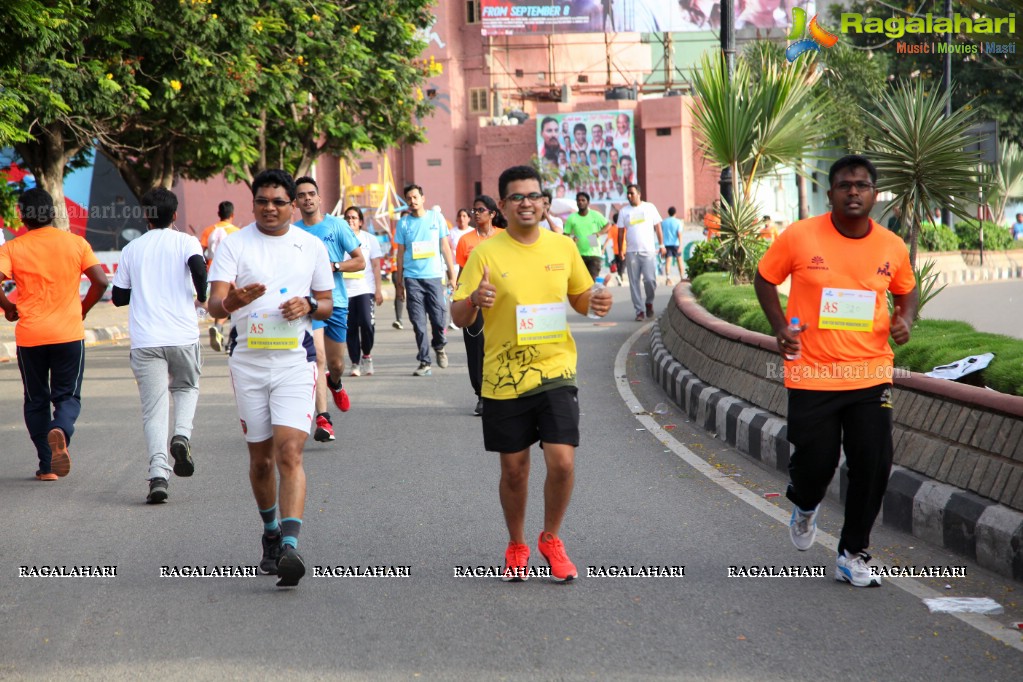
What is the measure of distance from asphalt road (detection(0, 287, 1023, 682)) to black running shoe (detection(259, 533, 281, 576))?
0.45 ft

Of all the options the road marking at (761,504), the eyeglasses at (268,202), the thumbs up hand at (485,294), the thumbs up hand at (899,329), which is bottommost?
the road marking at (761,504)

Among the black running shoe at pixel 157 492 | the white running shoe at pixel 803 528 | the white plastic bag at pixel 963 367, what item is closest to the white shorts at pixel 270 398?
the black running shoe at pixel 157 492

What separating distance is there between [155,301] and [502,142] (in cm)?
4394

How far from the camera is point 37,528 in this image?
6992 millimetres

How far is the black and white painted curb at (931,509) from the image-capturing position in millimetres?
5531

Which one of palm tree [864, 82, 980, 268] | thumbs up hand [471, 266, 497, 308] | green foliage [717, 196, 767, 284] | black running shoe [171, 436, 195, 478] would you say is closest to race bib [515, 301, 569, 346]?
thumbs up hand [471, 266, 497, 308]

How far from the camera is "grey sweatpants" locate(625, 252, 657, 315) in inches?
774

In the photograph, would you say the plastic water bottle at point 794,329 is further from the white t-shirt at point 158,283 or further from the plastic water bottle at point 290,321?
the white t-shirt at point 158,283

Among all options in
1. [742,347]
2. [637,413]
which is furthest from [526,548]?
[637,413]

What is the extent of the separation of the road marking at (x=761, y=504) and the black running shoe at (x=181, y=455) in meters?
3.24

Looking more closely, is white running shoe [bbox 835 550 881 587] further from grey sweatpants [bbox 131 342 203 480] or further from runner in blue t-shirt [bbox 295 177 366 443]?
runner in blue t-shirt [bbox 295 177 366 443]

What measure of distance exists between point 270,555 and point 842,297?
2.84 meters

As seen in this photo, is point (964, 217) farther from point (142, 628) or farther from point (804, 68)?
point (142, 628)

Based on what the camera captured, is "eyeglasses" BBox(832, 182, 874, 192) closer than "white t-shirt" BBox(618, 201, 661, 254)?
Yes
